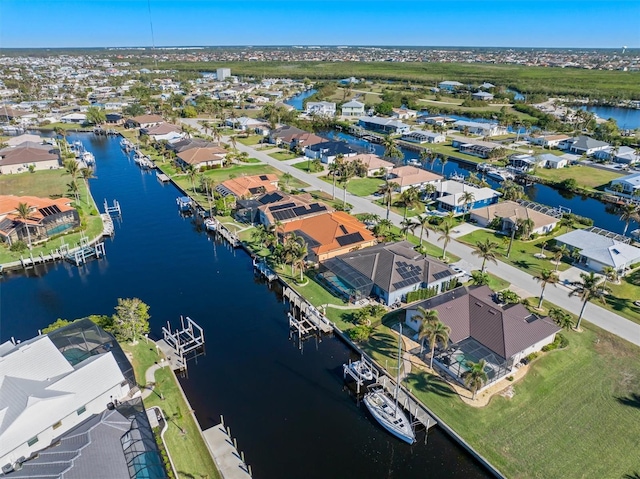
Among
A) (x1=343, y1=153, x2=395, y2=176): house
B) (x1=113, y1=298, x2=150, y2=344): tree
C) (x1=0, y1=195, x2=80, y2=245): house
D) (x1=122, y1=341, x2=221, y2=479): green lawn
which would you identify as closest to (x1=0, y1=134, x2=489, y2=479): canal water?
(x1=122, y1=341, x2=221, y2=479): green lawn

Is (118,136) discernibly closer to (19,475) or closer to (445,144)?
(445,144)

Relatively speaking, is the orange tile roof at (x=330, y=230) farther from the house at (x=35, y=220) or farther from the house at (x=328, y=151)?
the house at (x=328, y=151)

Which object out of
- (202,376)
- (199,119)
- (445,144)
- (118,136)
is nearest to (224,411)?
(202,376)

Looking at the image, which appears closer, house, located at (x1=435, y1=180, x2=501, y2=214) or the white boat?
the white boat

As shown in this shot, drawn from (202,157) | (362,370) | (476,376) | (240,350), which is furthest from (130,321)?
(202,157)

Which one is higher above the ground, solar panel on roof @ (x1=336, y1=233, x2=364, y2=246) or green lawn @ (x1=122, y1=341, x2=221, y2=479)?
solar panel on roof @ (x1=336, y1=233, x2=364, y2=246)

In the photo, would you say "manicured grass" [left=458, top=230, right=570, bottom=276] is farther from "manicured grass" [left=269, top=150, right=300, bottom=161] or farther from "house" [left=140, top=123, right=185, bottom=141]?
"house" [left=140, top=123, right=185, bottom=141]

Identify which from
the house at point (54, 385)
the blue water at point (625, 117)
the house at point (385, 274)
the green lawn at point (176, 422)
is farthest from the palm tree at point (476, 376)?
the blue water at point (625, 117)
